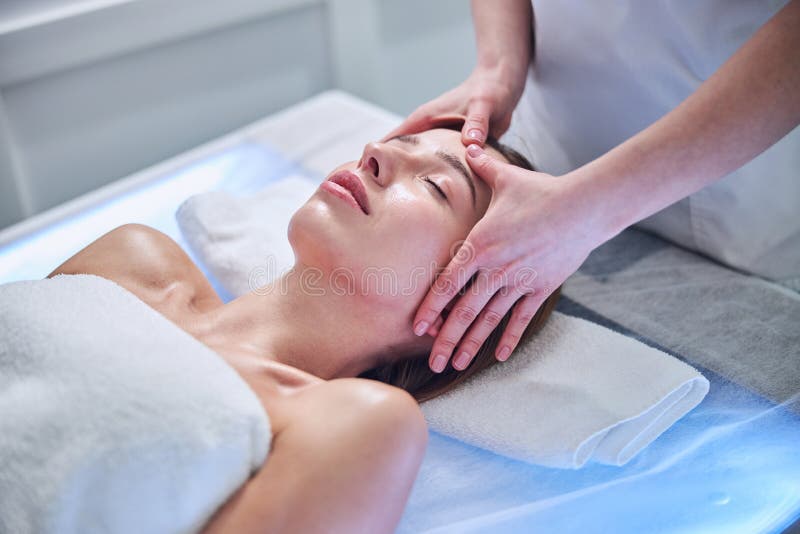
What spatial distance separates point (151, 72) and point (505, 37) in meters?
0.93

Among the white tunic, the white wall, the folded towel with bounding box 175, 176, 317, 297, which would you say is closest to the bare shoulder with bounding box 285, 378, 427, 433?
the folded towel with bounding box 175, 176, 317, 297

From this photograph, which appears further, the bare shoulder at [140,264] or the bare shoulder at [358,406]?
the bare shoulder at [140,264]

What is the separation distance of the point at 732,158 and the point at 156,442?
850 millimetres

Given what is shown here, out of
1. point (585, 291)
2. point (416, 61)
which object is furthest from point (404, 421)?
point (416, 61)

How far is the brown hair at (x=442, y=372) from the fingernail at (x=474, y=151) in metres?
0.21

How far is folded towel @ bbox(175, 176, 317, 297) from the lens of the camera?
148 centimetres

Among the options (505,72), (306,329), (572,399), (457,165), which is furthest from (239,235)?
(572,399)

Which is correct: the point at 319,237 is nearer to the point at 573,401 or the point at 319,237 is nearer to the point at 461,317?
the point at 461,317

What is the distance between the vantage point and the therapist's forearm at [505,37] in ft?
5.12

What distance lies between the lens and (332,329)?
120 centimetres

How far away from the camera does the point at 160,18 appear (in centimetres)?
190

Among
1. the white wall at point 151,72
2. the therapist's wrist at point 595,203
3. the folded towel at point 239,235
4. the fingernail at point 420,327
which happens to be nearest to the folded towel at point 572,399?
the fingernail at point 420,327

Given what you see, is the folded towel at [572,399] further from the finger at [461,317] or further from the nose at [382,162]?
the nose at [382,162]

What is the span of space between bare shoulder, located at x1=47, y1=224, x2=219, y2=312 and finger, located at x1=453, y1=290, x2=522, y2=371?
1.54 ft
